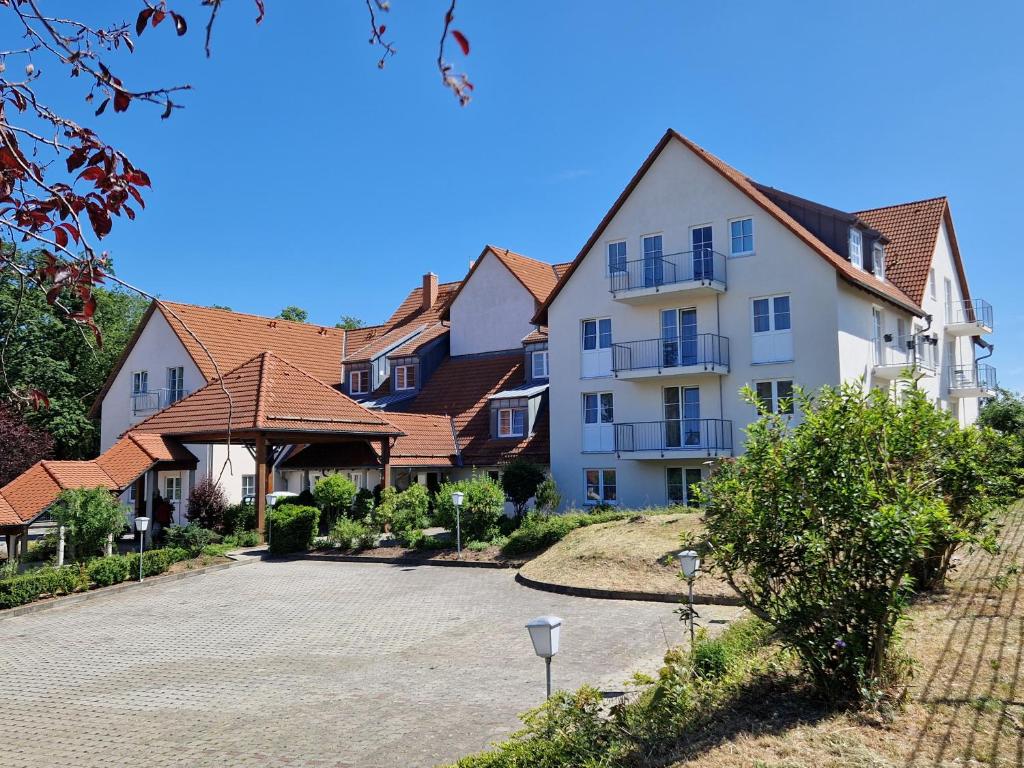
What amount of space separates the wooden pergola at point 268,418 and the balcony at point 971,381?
24218 mm

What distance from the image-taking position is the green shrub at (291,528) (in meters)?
25.5

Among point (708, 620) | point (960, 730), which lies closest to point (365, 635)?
point (708, 620)

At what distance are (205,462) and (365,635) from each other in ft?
77.0

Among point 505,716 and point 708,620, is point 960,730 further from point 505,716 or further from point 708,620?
point 708,620

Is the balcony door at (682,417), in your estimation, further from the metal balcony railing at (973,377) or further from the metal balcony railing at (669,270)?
the metal balcony railing at (973,377)

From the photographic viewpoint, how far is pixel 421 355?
40.5 m

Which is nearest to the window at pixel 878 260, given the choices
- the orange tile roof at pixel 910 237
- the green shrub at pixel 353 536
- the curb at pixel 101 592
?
the orange tile roof at pixel 910 237

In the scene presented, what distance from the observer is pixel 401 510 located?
87.4 ft

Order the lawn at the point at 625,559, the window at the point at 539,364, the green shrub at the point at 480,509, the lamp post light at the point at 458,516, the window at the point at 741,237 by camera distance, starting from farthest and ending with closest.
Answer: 1. the window at the point at 539,364
2. the window at the point at 741,237
3. the green shrub at the point at 480,509
4. the lamp post light at the point at 458,516
5. the lawn at the point at 625,559

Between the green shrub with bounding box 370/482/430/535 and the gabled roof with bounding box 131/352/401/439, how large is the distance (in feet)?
8.85

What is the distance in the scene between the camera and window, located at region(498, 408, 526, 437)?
113ft

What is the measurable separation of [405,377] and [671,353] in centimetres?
1494

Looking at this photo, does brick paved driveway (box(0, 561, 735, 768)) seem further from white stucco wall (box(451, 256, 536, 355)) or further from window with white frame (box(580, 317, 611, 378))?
white stucco wall (box(451, 256, 536, 355))

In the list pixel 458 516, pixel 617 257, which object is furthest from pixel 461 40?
pixel 617 257
